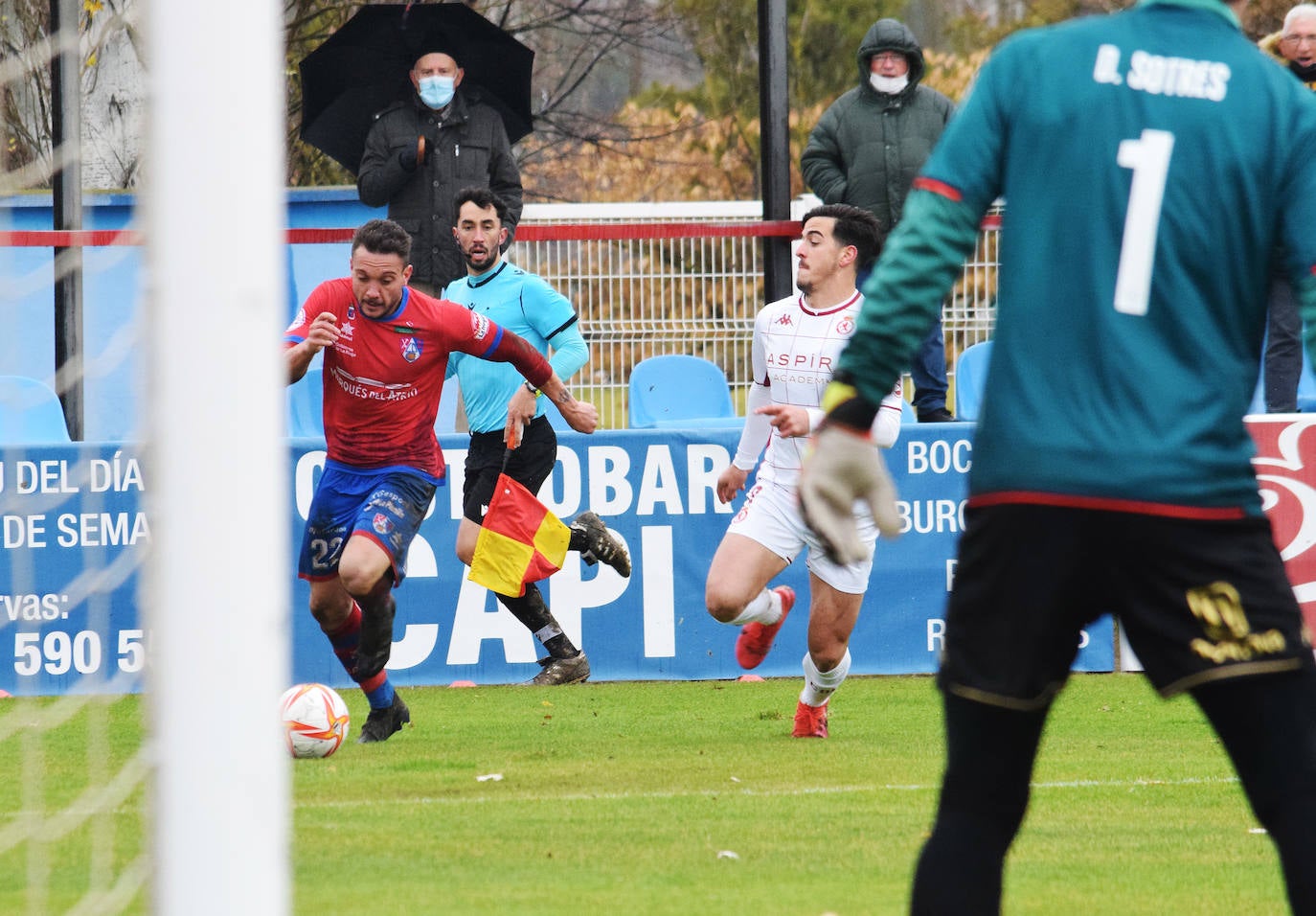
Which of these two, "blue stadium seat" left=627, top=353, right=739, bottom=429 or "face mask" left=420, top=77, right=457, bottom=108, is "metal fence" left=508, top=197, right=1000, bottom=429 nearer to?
"blue stadium seat" left=627, top=353, right=739, bottom=429

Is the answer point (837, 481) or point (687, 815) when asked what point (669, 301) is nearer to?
point (687, 815)

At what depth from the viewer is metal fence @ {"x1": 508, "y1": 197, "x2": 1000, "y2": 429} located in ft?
43.5

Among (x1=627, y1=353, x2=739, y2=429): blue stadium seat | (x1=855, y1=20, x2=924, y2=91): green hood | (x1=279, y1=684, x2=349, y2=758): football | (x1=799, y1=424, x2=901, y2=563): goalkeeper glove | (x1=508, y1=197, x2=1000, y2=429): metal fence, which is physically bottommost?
(x1=279, y1=684, x2=349, y2=758): football

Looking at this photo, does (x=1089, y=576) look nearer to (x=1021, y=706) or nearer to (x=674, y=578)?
(x=1021, y=706)

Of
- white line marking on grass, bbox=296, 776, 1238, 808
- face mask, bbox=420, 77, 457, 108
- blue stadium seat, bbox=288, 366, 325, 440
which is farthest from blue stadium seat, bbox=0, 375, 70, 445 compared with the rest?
white line marking on grass, bbox=296, 776, 1238, 808

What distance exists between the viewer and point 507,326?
9.69m

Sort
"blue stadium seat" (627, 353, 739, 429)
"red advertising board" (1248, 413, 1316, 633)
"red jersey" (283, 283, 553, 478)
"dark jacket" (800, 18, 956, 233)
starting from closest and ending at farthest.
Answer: "red jersey" (283, 283, 553, 478) < "red advertising board" (1248, 413, 1316, 633) < "dark jacket" (800, 18, 956, 233) < "blue stadium seat" (627, 353, 739, 429)

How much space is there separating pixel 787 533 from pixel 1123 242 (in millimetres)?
4780

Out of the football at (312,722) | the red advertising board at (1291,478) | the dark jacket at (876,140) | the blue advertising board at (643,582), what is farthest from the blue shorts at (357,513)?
the red advertising board at (1291,478)

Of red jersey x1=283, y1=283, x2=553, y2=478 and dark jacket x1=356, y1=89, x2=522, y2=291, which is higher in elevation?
dark jacket x1=356, y1=89, x2=522, y2=291

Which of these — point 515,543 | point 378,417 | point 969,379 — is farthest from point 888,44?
point 378,417

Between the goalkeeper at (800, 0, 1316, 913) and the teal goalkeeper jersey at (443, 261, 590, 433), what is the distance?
6.63m

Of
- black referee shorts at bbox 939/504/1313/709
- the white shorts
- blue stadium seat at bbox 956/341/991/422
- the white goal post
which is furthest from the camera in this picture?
blue stadium seat at bbox 956/341/991/422

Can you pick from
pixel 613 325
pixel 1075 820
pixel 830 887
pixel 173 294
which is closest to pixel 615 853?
pixel 830 887
